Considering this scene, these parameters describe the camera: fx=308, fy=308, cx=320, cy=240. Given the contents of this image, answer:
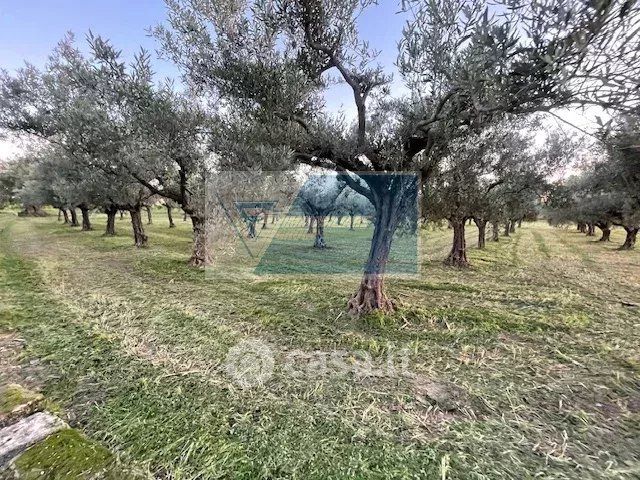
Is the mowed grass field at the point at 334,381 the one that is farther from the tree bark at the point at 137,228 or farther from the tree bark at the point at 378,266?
the tree bark at the point at 137,228

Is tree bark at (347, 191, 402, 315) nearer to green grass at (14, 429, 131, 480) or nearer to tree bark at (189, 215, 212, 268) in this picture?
green grass at (14, 429, 131, 480)

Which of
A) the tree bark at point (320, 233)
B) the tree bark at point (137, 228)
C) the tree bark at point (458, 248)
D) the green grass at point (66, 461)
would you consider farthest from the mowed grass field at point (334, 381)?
the tree bark at point (320, 233)

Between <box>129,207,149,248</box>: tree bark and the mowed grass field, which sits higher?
<box>129,207,149,248</box>: tree bark

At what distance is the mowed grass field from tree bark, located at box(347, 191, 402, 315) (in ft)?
1.56

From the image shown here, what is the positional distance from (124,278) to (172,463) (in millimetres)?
9066

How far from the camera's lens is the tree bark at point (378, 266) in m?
6.95

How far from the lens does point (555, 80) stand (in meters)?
3.47

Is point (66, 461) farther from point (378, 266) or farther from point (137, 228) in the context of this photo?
point (137, 228)

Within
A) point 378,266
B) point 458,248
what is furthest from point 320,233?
point 378,266

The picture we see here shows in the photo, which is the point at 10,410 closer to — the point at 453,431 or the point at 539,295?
the point at 453,431

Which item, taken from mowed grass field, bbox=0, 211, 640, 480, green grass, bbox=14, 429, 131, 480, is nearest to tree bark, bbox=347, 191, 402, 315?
mowed grass field, bbox=0, 211, 640, 480

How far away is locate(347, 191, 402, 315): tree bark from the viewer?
6953 mm

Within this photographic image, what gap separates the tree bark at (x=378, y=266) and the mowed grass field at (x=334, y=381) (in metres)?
0.48

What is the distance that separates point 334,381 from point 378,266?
10.9ft
